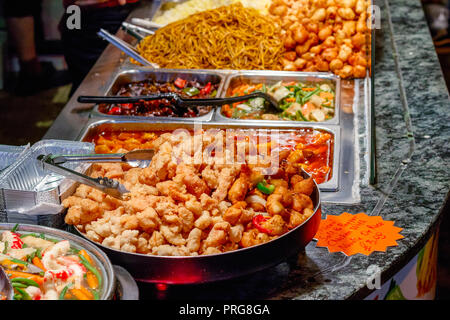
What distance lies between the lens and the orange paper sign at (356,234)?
84.1 inches

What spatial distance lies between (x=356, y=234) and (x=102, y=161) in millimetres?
1057

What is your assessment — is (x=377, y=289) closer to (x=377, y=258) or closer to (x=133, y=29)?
(x=377, y=258)

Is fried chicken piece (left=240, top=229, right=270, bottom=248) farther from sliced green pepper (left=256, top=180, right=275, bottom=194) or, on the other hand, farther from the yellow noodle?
the yellow noodle

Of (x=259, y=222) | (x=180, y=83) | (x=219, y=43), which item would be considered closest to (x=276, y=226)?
(x=259, y=222)

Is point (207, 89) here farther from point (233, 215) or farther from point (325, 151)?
point (233, 215)

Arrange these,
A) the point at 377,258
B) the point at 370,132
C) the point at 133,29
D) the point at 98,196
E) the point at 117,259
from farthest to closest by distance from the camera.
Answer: the point at 133,29 < the point at 370,132 < the point at 377,258 < the point at 98,196 < the point at 117,259

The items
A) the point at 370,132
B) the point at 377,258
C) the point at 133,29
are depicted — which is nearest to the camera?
the point at 377,258

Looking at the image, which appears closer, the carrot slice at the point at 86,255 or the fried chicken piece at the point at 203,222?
the carrot slice at the point at 86,255

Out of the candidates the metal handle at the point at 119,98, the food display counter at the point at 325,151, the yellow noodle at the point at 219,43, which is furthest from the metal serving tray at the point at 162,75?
the metal handle at the point at 119,98

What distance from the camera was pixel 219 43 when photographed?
3.99 meters

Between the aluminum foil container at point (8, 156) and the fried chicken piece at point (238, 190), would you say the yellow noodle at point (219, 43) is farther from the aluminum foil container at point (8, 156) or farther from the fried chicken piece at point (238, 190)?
the fried chicken piece at point (238, 190)
